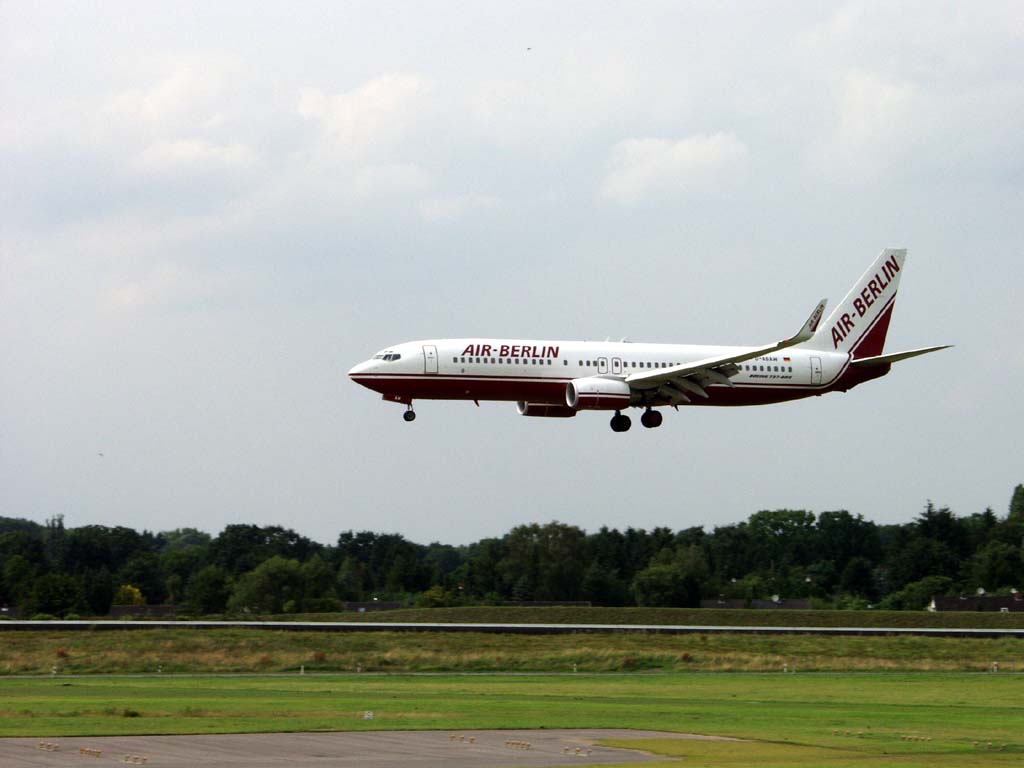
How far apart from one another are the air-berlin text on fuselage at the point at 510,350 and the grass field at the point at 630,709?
55.2ft

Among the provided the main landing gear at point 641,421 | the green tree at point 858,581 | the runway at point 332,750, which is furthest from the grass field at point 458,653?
the green tree at point 858,581

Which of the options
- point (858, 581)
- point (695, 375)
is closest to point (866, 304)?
point (695, 375)

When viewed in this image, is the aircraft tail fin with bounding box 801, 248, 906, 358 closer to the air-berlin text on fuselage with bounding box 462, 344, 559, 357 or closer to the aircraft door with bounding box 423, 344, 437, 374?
the air-berlin text on fuselage with bounding box 462, 344, 559, 357

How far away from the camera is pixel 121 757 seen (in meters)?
30.3

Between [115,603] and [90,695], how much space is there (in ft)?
320

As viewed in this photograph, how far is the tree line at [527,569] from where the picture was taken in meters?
125

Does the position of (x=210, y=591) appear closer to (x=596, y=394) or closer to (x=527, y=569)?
(x=527, y=569)

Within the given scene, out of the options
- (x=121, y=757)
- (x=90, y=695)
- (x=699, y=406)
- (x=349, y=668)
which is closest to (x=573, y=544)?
(x=699, y=406)

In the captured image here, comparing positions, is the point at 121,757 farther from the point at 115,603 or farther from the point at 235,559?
the point at 235,559

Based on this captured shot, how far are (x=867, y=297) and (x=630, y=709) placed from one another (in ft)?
152

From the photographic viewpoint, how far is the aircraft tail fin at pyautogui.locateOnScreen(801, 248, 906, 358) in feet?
276

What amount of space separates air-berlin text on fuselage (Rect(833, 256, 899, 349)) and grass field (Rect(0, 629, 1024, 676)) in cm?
1828

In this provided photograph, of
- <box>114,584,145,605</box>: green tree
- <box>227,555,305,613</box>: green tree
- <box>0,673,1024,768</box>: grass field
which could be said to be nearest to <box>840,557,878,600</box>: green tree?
<box>227,555,305,613</box>: green tree

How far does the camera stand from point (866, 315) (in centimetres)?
8569
